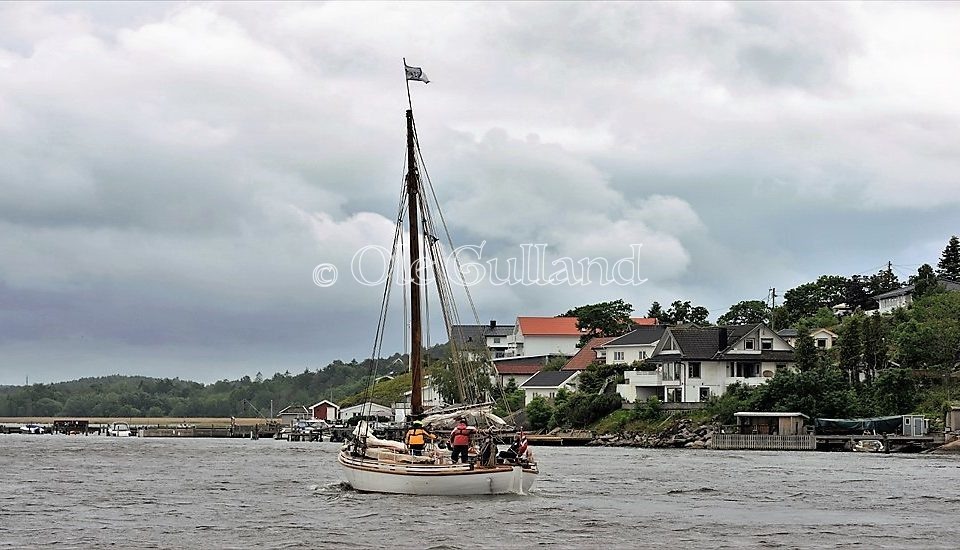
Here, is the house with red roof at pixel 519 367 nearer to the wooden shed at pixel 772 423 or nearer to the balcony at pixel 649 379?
the balcony at pixel 649 379

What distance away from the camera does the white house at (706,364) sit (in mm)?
112875

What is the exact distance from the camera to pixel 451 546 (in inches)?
1385

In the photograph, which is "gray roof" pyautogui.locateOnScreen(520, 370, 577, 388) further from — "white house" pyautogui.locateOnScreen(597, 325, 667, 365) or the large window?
the large window

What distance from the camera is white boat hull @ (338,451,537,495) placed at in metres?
46.0

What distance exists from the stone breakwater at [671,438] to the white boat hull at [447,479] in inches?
2120

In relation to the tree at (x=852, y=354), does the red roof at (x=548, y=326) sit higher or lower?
higher

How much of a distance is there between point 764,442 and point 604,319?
209 ft

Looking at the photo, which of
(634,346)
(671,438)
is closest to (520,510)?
(671,438)

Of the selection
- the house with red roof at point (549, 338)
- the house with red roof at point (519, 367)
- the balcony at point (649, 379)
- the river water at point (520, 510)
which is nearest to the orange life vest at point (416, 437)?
the river water at point (520, 510)

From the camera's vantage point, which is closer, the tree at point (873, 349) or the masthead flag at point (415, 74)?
the masthead flag at point (415, 74)

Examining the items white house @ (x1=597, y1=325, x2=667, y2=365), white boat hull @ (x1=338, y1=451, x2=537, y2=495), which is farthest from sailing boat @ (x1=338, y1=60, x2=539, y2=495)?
white house @ (x1=597, y1=325, x2=667, y2=365)

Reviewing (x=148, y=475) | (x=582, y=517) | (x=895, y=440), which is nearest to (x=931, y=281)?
(x=895, y=440)

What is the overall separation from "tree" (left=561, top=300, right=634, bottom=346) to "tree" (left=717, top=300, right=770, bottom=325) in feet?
48.3

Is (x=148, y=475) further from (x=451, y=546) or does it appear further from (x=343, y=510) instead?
(x=451, y=546)
